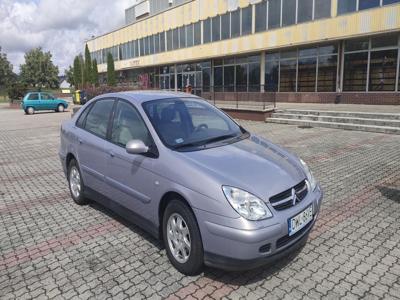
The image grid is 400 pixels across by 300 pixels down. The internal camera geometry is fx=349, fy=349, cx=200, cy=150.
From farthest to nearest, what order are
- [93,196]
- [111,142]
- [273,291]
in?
[93,196] → [111,142] → [273,291]

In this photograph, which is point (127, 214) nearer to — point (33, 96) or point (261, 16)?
point (261, 16)

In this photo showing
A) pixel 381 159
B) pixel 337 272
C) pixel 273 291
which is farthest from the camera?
Answer: pixel 381 159

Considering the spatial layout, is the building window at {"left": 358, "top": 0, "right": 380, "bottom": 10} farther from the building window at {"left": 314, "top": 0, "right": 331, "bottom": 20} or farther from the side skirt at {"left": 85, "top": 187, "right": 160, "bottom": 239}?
the side skirt at {"left": 85, "top": 187, "right": 160, "bottom": 239}

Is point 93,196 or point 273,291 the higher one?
point 93,196

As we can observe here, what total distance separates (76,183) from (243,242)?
136 inches

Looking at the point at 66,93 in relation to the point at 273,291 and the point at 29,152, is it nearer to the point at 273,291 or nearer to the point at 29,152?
the point at 29,152

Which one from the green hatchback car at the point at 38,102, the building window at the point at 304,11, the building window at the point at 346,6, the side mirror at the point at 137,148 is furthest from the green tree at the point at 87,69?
the side mirror at the point at 137,148

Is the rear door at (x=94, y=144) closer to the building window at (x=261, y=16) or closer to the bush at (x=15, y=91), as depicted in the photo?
the building window at (x=261, y=16)

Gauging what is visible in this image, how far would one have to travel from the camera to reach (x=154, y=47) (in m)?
37.0

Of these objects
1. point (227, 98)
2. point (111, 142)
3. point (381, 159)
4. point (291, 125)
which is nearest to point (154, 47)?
point (227, 98)

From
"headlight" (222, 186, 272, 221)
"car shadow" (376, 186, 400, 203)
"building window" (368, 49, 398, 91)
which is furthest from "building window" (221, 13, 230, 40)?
"headlight" (222, 186, 272, 221)

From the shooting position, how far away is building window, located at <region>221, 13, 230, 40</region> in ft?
88.9

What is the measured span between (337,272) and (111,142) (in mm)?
2940

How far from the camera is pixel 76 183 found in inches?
214
